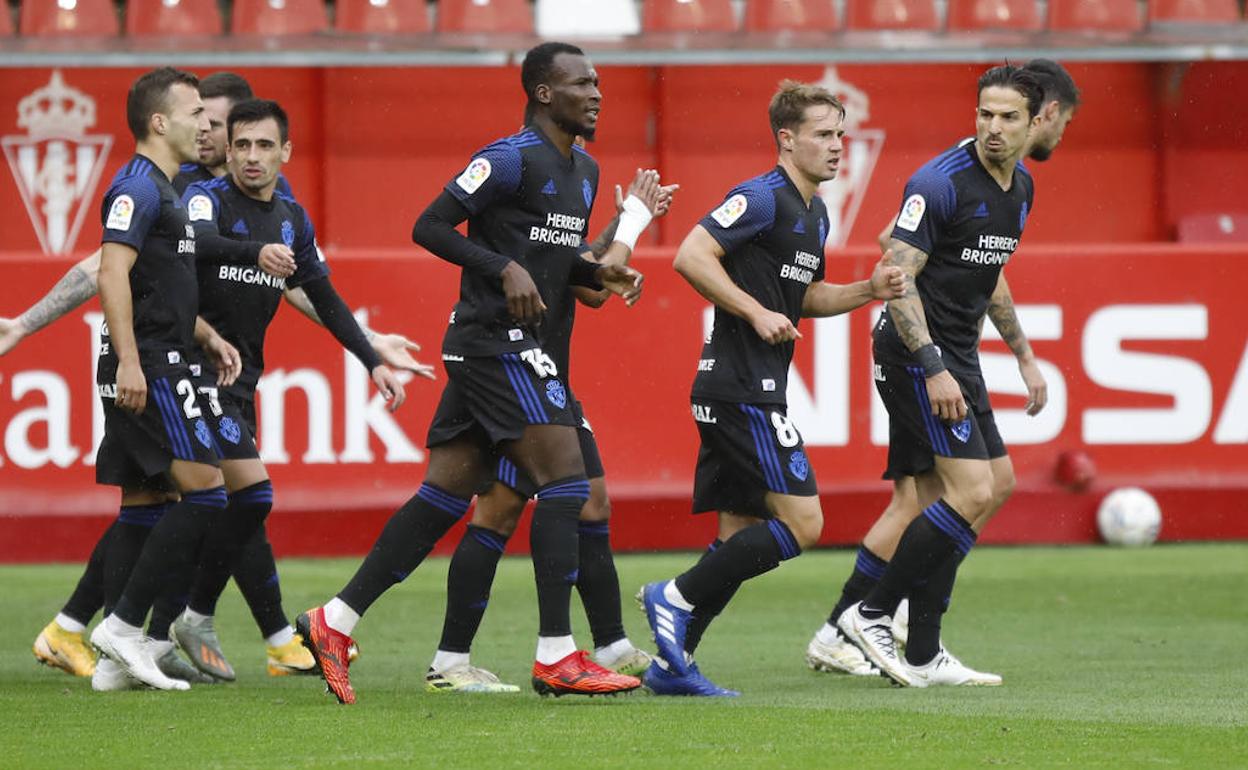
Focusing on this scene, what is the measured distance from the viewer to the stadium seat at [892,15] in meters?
16.2

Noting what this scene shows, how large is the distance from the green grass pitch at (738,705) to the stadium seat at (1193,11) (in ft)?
22.0

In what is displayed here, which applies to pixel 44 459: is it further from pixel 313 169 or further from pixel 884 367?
pixel 884 367

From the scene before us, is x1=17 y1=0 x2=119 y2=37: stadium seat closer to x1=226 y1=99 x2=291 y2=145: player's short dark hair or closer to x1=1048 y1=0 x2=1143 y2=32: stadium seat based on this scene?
x1=1048 y1=0 x2=1143 y2=32: stadium seat

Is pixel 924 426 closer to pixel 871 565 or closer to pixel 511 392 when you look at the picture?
pixel 871 565

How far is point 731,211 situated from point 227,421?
6.97 feet

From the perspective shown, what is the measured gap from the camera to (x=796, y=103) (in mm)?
7449

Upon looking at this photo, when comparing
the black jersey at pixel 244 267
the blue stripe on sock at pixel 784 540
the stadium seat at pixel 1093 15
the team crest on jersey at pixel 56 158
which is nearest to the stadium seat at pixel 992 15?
the stadium seat at pixel 1093 15

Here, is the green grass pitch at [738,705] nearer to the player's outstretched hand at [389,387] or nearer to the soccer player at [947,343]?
the soccer player at [947,343]

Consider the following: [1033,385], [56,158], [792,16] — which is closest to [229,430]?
[1033,385]

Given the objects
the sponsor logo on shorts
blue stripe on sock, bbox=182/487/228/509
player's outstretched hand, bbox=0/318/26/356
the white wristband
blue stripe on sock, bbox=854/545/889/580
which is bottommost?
blue stripe on sock, bbox=854/545/889/580

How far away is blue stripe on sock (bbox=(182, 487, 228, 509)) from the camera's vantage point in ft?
24.1

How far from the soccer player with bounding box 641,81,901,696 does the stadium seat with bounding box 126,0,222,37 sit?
375 inches

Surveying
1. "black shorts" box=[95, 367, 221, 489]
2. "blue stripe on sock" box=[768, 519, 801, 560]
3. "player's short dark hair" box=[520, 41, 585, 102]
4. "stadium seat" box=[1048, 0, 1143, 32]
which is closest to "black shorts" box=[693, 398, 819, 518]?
"blue stripe on sock" box=[768, 519, 801, 560]

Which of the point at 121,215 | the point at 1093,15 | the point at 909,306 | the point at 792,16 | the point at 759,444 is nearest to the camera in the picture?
the point at 121,215
